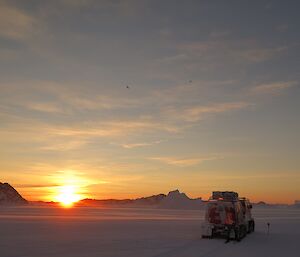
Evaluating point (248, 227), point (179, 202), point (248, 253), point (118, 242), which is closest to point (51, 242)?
point (118, 242)

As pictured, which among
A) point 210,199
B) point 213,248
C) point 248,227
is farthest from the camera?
point 248,227

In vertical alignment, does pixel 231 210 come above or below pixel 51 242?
above

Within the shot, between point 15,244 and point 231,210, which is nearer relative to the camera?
point 15,244

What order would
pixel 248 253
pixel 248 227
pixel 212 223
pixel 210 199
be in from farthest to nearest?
pixel 248 227, pixel 210 199, pixel 212 223, pixel 248 253

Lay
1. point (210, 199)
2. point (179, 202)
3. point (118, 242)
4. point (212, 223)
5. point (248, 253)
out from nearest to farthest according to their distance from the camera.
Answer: point (248, 253), point (118, 242), point (212, 223), point (210, 199), point (179, 202)

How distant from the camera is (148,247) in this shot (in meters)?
23.7

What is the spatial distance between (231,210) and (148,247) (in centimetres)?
921

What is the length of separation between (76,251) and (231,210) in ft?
43.1

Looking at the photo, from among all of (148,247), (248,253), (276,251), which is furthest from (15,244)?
(276,251)

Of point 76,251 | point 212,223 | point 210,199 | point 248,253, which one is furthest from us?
point 210,199

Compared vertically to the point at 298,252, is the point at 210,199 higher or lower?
higher

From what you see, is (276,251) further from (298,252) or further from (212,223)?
(212,223)

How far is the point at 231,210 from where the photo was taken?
101 feet

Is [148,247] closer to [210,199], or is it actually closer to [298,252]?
[298,252]
